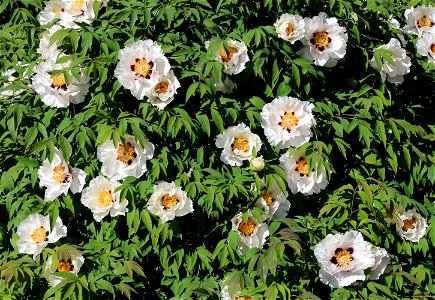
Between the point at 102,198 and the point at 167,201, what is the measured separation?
12.3 inches

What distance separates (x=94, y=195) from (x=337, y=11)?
1567 mm

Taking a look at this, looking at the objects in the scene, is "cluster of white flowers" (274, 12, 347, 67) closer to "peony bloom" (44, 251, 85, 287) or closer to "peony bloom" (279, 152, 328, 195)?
"peony bloom" (279, 152, 328, 195)

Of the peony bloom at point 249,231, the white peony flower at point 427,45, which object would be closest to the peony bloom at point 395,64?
the white peony flower at point 427,45

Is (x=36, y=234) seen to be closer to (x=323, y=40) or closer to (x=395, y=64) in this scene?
(x=323, y=40)

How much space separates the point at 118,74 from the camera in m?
3.03

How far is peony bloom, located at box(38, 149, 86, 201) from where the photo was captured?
3.06 meters

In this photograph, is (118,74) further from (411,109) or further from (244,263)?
(411,109)

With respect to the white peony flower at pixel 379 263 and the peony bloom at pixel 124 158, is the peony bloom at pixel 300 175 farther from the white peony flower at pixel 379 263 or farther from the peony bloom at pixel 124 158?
the peony bloom at pixel 124 158

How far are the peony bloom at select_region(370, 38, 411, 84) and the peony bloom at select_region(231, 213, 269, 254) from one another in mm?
997

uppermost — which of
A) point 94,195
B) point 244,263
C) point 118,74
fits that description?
point 118,74

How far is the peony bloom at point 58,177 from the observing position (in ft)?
10.1

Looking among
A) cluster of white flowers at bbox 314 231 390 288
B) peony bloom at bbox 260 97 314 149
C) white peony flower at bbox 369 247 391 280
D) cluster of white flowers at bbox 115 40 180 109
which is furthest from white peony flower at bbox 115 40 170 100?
white peony flower at bbox 369 247 391 280

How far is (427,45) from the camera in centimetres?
364

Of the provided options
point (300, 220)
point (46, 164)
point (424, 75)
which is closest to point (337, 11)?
point (424, 75)
